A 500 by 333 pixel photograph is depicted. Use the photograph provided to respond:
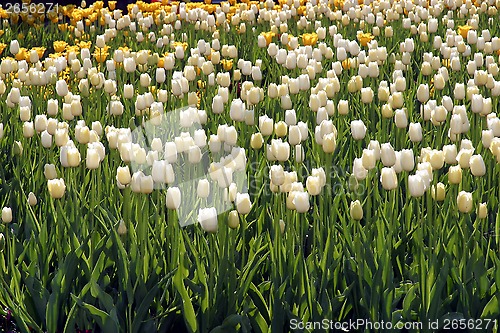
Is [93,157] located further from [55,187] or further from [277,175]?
[277,175]

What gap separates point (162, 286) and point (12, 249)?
1.92 feet

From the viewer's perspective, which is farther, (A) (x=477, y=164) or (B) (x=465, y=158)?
(B) (x=465, y=158)

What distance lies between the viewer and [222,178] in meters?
2.69

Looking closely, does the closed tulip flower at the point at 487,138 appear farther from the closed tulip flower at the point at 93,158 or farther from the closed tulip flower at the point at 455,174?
the closed tulip flower at the point at 93,158

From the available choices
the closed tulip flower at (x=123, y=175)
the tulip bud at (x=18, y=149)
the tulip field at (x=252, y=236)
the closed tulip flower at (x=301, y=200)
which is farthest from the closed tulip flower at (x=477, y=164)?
the tulip bud at (x=18, y=149)

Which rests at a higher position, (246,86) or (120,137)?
(120,137)

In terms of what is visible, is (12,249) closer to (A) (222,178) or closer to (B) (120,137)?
(B) (120,137)

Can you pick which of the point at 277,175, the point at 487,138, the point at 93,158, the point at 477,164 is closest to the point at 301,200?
the point at 277,175

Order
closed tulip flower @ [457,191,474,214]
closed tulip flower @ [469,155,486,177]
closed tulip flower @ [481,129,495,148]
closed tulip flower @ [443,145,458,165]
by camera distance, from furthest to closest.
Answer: closed tulip flower @ [481,129,495,148]
closed tulip flower @ [443,145,458,165]
closed tulip flower @ [469,155,486,177]
closed tulip flower @ [457,191,474,214]

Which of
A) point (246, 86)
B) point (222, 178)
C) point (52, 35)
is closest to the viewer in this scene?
point (222, 178)

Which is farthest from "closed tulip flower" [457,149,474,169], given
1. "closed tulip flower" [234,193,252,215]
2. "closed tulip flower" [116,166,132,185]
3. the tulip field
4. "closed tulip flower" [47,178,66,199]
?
"closed tulip flower" [47,178,66,199]

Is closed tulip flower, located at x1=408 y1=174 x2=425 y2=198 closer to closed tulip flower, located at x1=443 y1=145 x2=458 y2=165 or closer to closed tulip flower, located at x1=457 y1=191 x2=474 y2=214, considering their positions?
closed tulip flower, located at x1=457 y1=191 x2=474 y2=214

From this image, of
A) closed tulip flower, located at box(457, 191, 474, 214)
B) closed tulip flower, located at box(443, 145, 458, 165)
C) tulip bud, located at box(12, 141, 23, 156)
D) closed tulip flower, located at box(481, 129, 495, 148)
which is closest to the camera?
closed tulip flower, located at box(457, 191, 474, 214)

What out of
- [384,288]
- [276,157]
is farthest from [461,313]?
[276,157]
